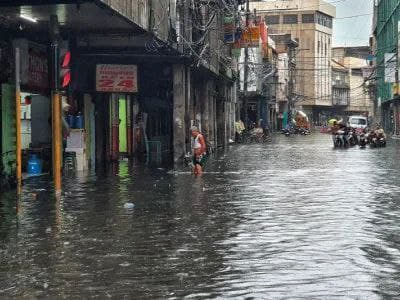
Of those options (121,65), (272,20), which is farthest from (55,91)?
(272,20)

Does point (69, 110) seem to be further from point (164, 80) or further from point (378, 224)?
point (378, 224)

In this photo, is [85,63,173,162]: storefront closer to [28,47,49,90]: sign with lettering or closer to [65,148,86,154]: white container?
[65,148,86,154]: white container

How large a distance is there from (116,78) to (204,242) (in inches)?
674

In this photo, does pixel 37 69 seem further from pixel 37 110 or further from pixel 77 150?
pixel 77 150

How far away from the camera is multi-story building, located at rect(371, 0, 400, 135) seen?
210 feet

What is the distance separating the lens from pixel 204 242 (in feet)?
33.3

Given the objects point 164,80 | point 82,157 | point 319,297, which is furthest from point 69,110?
point 319,297

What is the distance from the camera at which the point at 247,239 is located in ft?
33.9

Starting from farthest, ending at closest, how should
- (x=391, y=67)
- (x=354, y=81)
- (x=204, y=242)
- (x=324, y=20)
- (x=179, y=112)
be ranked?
(x=354, y=81)
(x=324, y=20)
(x=391, y=67)
(x=179, y=112)
(x=204, y=242)

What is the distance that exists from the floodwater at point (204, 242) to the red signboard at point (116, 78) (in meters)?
7.86

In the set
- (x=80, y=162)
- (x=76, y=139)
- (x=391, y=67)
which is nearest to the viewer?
(x=76, y=139)

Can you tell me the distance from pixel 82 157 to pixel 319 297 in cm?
1890

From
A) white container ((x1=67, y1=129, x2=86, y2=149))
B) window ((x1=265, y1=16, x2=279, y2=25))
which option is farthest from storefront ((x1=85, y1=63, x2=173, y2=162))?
window ((x1=265, y1=16, x2=279, y2=25))

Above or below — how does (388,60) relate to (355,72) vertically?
below
